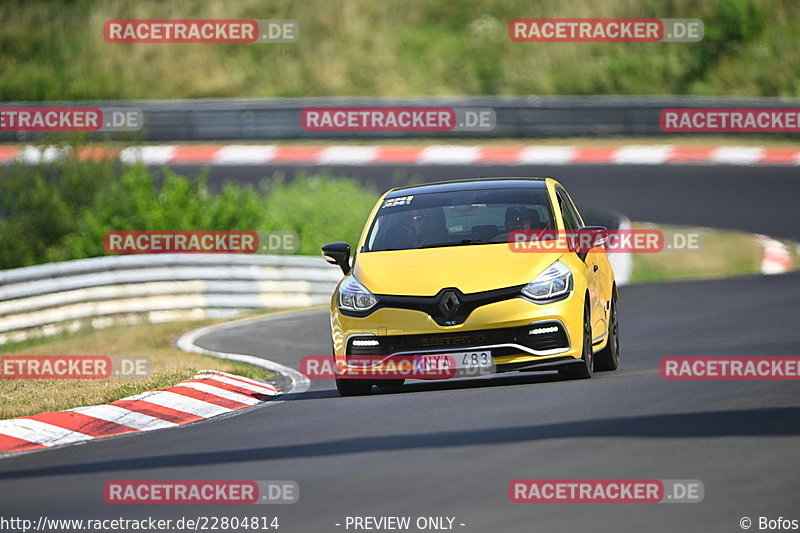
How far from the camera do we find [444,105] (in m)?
31.0

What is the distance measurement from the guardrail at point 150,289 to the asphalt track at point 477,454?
8294 millimetres

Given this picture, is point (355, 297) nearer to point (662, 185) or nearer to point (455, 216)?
point (455, 216)

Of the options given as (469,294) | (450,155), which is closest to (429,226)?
(469,294)

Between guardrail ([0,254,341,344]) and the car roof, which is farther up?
the car roof

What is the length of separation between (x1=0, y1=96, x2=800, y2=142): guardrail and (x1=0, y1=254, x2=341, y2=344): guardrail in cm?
1080

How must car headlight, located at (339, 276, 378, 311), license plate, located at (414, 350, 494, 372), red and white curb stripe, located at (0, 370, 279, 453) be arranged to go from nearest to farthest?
red and white curb stripe, located at (0, 370, 279, 453)
license plate, located at (414, 350, 494, 372)
car headlight, located at (339, 276, 378, 311)

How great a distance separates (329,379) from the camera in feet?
44.2

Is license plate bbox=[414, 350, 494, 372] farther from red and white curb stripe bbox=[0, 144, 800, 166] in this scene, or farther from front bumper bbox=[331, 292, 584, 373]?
red and white curb stripe bbox=[0, 144, 800, 166]

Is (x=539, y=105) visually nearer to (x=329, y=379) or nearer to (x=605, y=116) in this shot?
(x=605, y=116)

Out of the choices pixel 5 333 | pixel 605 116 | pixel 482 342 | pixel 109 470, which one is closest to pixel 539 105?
pixel 605 116

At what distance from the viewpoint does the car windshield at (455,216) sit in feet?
38.8

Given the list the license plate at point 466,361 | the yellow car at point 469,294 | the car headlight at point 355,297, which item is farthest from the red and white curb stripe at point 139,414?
the license plate at point 466,361

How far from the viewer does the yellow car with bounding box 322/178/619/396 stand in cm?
1088

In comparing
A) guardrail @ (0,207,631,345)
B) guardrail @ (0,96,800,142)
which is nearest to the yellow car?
guardrail @ (0,207,631,345)
